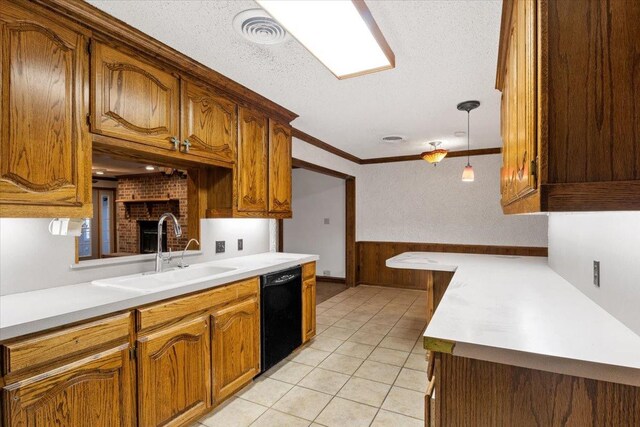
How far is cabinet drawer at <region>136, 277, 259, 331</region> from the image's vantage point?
164 centimetres

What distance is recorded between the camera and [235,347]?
7.33ft

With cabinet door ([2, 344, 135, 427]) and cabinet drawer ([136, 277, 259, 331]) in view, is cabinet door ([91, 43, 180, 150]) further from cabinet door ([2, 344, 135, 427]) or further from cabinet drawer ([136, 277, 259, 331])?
cabinet door ([2, 344, 135, 427])

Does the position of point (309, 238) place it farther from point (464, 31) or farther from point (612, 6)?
point (612, 6)

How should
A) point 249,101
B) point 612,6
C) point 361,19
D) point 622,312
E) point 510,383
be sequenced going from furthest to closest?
1. point 249,101
2. point 361,19
3. point 622,312
4. point 510,383
5. point 612,6

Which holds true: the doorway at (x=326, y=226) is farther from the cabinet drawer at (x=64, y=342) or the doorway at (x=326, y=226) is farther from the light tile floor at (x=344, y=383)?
the cabinet drawer at (x=64, y=342)

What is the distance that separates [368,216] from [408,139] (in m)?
1.99

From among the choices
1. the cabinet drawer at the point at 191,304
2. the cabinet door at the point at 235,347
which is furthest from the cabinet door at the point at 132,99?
the cabinet door at the point at 235,347

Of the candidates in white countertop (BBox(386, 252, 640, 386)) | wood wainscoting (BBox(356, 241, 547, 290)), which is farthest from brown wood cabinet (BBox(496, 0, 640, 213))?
wood wainscoting (BBox(356, 241, 547, 290))

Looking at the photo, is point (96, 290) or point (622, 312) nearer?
point (622, 312)

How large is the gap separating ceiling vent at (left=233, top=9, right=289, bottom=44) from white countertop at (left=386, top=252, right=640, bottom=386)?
1.62 m

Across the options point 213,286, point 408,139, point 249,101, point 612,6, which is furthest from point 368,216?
point 612,6

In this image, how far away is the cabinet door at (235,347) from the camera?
2.08 meters

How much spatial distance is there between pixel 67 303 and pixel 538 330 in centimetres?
193

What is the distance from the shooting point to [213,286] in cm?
204
